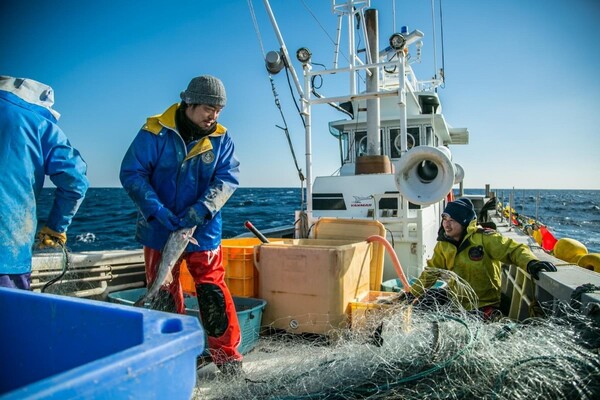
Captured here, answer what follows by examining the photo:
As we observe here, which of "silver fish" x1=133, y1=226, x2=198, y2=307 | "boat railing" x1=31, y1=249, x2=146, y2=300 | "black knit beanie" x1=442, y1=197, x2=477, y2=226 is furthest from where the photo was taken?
"boat railing" x1=31, y1=249, x2=146, y2=300

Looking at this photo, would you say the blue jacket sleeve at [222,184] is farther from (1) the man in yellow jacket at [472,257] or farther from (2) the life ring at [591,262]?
(2) the life ring at [591,262]

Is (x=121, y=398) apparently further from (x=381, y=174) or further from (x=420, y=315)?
(x=381, y=174)

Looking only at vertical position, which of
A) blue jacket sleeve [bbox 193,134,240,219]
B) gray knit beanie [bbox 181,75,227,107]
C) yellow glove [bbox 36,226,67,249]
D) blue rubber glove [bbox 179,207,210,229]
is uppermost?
gray knit beanie [bbox 181,75,227,107]

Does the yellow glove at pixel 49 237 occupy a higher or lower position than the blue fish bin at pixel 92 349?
higher

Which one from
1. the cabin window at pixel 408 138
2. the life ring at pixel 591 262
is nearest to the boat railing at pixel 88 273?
the life ring at pixel 591 262

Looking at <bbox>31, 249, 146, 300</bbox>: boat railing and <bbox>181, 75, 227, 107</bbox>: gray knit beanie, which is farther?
<bbox>31, 249, 146, 300</bbox>: boat railing

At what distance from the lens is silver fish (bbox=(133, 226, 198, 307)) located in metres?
2.71

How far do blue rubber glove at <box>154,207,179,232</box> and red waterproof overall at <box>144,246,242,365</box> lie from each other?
299 millimetres

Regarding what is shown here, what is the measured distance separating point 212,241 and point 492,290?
2.38 m

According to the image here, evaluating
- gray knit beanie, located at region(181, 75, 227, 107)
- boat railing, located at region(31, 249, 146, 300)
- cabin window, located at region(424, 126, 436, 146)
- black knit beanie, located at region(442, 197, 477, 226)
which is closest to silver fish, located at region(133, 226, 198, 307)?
gray knit beanie, located at region(181, 75, 227, 107)

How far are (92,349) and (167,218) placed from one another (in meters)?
1.58

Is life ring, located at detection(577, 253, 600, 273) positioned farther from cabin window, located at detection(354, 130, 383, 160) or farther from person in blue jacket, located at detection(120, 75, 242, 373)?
cabin window, located at detection(354, 130, 383, 160)

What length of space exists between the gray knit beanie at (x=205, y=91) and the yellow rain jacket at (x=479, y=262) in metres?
2.16

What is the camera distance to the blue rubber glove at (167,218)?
2.79 meters
